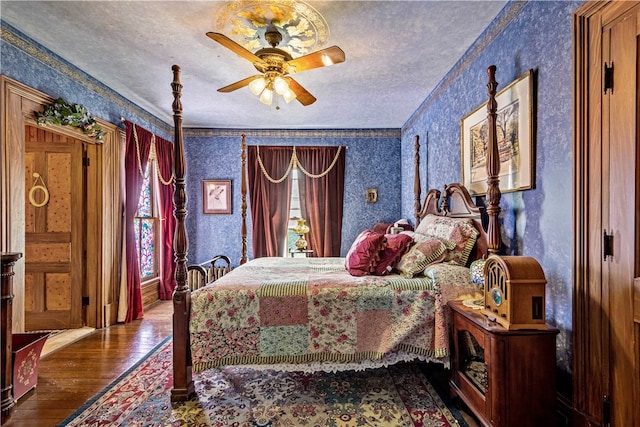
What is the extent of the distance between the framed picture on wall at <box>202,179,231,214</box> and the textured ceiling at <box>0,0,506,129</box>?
1380 millimetres

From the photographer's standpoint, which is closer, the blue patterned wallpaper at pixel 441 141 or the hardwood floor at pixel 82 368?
the blue patterned wallpaper at pixel 441 141

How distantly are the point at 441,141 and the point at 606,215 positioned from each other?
7.10 ft

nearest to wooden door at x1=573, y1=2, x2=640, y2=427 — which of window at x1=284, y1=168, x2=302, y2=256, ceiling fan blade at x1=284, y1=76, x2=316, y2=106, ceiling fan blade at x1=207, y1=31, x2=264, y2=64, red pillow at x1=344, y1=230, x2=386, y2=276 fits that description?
red pillow at x1=344, y1=230, x2=386, y2=276

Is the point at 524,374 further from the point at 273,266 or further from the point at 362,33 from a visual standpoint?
the point at 362,33

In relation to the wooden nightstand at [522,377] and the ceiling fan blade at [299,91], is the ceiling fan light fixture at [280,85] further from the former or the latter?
the wooden nightstand at [522,377]

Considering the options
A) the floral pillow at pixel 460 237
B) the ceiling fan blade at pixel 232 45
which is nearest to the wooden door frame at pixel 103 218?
the ceiling fan blade at pixel 232 45

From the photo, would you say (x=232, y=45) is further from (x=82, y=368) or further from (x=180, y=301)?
(x=82, y=368)

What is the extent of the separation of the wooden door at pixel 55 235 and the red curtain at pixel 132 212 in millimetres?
458

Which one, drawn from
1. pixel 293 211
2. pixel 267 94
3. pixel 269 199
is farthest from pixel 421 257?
pixel 269 199

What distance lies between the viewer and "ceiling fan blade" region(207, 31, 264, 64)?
6.41ft

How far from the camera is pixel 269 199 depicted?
17.1ft

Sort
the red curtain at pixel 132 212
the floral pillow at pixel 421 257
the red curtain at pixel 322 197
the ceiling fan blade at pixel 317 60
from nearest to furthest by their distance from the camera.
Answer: the ceiling fan blade at pixel 317 60, the floral pillow at pixel 421 257, the red curtain at pixel 132 212, the red curtain at pixel 322 197

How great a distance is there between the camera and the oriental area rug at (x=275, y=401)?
1828 millimetres

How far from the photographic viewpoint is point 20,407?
2.00 meters
